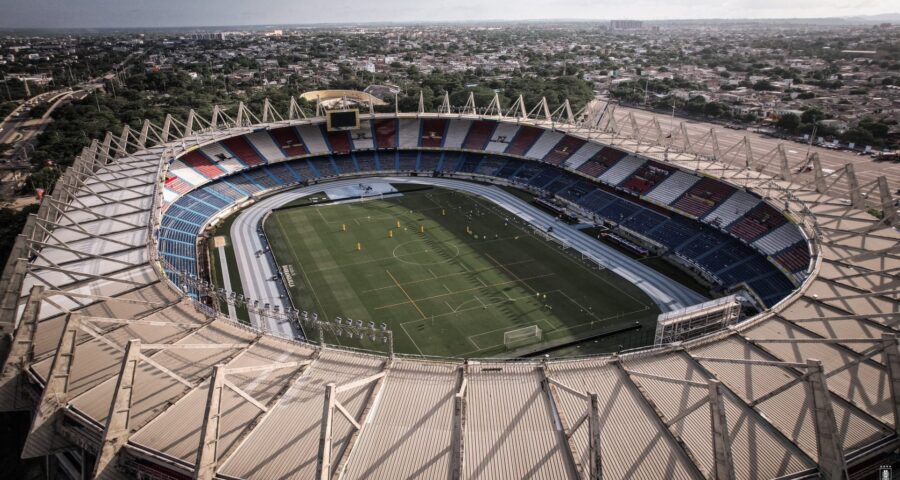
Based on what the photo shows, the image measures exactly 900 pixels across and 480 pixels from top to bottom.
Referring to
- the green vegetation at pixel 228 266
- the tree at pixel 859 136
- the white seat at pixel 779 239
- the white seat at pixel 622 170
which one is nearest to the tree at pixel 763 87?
the tree at pixel 859 136

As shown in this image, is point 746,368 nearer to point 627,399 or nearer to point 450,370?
point 627,399

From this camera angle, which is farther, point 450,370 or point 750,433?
point 450,370

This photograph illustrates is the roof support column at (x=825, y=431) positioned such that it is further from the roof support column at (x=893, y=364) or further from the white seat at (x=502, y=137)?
the white seat at (x=502, y=137)

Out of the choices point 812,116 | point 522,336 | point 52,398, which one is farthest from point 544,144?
point 52,398

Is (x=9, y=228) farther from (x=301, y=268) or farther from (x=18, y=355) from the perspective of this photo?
(x=18, y=355)

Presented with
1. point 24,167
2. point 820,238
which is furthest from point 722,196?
point 24,167

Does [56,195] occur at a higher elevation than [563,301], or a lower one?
higher

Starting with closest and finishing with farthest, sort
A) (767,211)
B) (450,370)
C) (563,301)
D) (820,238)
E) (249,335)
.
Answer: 1. (450,370)
2. (249,335)
3. (820,238)
4. (563,301)
5. (767,211)
